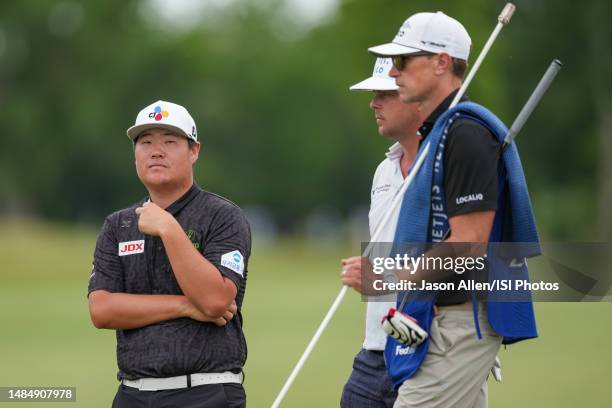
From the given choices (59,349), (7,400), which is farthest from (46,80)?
(7,400)

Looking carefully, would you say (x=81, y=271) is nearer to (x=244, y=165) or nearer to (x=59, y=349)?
(x=59, y=349)

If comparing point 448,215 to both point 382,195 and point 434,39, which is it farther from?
point 382,195

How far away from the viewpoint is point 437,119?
5.28 m

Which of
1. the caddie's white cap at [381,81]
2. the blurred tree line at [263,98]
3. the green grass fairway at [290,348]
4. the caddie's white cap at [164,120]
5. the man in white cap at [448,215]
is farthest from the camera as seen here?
the blurred tree line at [263,98]

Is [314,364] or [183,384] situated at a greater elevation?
[314,364]

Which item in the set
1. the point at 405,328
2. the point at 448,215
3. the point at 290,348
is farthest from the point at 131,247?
the point at 290,348

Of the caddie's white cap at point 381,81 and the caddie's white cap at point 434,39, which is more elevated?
the caddie's white cap at point 381,81

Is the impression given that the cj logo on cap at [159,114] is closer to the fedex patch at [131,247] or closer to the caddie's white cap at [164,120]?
the caddie's white cap at [164,120]

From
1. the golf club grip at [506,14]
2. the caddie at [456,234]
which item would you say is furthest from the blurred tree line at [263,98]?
the caddie at [456,234]

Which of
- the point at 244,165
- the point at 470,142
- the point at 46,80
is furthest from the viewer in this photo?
the point at 244,165

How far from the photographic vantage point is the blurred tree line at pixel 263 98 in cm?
4919

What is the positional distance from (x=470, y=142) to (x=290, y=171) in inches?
3219

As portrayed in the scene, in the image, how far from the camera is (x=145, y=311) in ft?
18.4

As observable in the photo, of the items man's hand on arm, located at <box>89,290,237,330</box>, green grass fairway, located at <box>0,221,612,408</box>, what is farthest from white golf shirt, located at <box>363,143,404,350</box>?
green grass fairway, located at <box>0,221,612,408</box>
